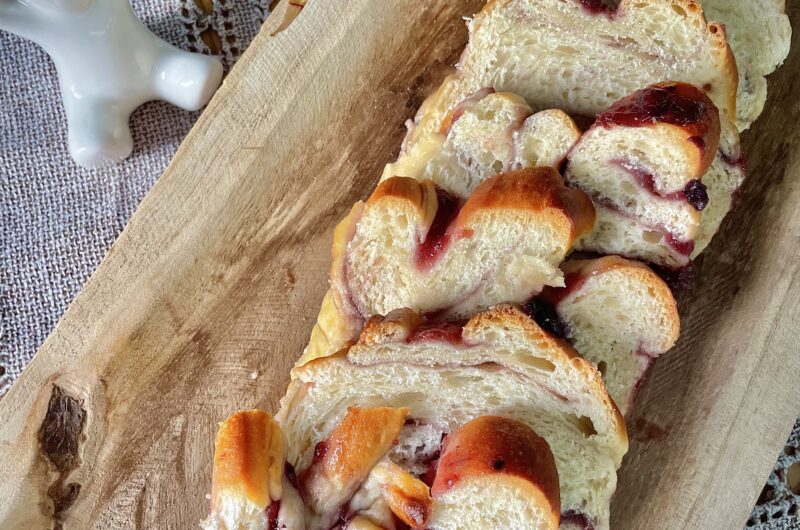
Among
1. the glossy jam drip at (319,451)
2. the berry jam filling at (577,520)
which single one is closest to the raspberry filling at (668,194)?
the berry jam filling at (577,520)

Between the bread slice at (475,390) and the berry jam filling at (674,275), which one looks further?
the berry jam filling at (674,275)

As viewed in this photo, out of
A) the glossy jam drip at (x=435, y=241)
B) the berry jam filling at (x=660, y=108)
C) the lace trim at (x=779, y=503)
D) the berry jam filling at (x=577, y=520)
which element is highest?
the berry jam filling at (x=660, y=108)

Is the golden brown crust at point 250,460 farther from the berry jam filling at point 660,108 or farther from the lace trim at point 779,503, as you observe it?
the lace trim at point 779,503

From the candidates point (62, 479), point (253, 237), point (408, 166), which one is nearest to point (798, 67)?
point (408, 166)

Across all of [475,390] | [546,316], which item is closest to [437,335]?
[475,390]

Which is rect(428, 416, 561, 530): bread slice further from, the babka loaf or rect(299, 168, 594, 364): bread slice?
rect(299, 168, 594, 364): bread slice

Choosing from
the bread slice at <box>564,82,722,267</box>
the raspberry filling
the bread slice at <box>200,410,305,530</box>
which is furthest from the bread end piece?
the raspberry filling
